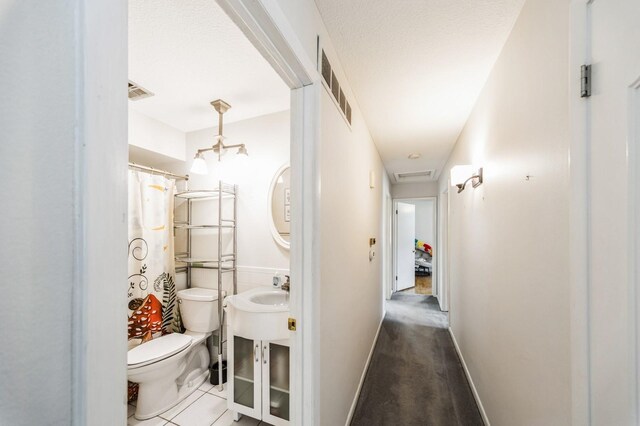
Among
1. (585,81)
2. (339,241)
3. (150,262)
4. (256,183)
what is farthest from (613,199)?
(150,262)

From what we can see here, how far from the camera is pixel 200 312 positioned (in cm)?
216

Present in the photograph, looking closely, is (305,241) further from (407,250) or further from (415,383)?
(407,250)

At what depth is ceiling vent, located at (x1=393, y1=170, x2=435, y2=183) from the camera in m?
4.37

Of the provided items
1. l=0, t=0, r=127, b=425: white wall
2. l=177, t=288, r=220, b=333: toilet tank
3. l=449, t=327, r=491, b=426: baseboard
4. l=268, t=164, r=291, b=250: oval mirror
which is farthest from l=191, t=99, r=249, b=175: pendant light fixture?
l=449, t=327, r=491, b=426: baseboard

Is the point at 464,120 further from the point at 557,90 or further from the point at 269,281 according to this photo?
Result: the point at 269,281

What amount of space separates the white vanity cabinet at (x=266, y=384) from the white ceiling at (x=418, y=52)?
1841mm

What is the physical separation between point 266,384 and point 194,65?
6.92 feet

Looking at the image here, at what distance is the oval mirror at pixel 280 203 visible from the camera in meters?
2.15

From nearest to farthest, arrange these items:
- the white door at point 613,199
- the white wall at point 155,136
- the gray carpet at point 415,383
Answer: the white door at point 613,199 → the gray carpet at point 415,383 → the white wall at point 155,136

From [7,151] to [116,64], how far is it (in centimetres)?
19

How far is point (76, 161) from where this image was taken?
332 mm

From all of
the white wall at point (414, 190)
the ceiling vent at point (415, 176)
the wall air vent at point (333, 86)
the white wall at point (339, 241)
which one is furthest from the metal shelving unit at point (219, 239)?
the white wall at point (414, 190)

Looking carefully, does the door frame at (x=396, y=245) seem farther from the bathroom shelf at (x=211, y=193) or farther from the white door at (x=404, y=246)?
the bathroom shelf at (x=211, y=193)

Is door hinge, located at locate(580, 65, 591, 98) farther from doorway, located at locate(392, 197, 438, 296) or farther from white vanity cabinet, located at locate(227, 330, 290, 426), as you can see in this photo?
doorway, located at locate(392, 197, 438, 296)
